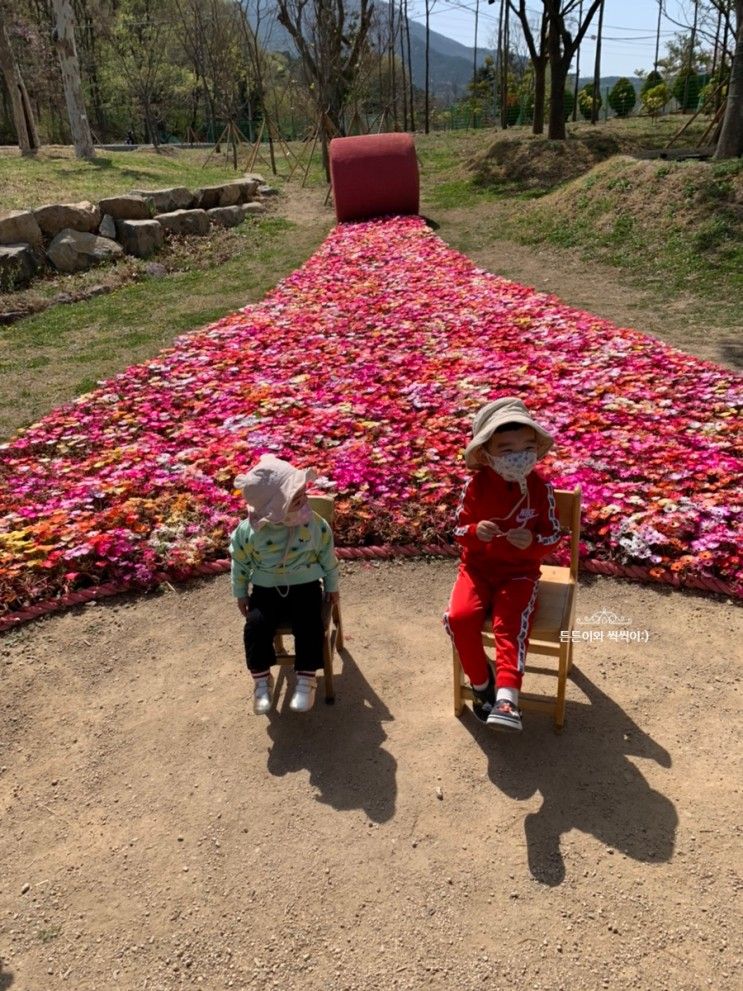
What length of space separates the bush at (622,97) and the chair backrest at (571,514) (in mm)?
41269

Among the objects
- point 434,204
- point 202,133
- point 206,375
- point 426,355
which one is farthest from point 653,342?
point 202,133

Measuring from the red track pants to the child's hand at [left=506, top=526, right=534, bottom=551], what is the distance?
0.53 feet

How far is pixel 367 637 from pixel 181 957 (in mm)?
1793

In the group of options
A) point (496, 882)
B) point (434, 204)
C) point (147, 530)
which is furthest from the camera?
point (434, 204)

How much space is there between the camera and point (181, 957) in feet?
8.13

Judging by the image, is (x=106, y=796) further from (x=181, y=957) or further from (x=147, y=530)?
(x=147, y=530)

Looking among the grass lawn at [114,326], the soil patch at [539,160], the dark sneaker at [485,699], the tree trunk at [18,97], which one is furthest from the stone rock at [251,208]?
the dark sneaker at [485,699]

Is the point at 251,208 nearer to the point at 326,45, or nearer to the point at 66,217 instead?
the point at 66,217

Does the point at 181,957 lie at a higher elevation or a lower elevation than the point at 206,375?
lower

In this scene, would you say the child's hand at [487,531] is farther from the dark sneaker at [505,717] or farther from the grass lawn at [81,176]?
the grass lawn at [81,176]

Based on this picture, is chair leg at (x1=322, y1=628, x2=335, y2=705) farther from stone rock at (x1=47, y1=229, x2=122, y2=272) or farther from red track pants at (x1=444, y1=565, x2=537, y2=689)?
stone rock at (x1=47, y1=229, x2=122, y2=272)

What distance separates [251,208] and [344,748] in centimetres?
1741

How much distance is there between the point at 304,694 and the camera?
3.30 meters

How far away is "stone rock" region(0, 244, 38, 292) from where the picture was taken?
11661 millimetres
